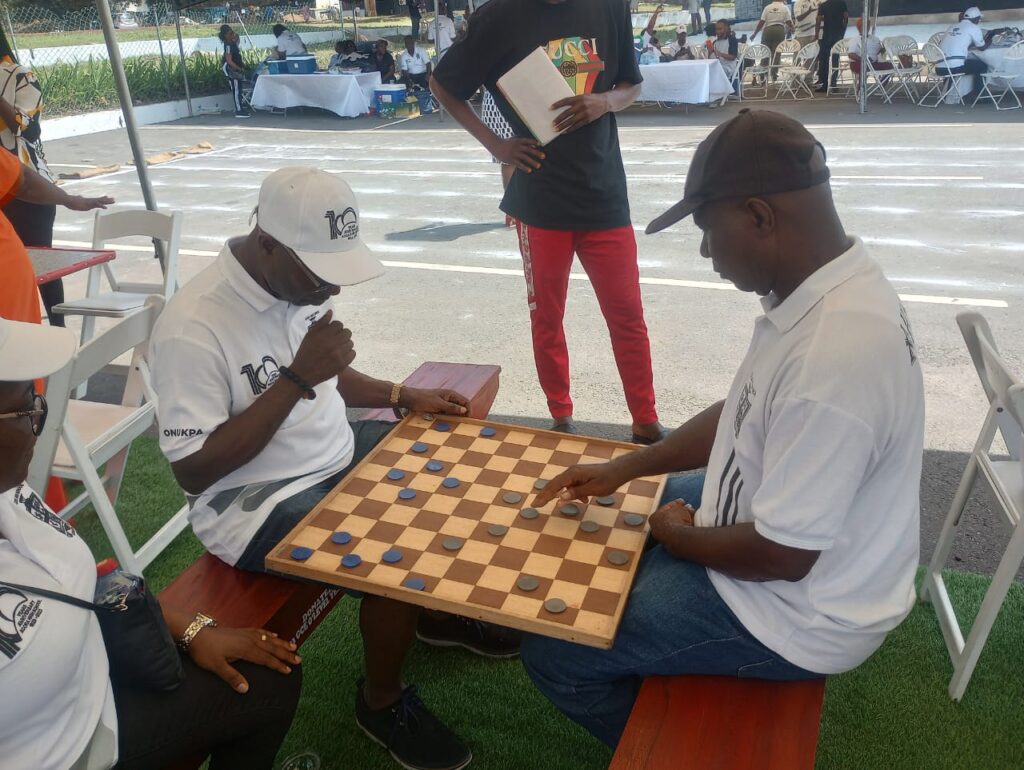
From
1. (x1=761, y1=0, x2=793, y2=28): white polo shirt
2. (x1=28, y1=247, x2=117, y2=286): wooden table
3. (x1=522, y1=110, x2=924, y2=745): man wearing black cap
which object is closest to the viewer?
(x1=522, y1=110, x2=924, y2=745): man wearing black cap

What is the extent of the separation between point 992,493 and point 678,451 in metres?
1.10

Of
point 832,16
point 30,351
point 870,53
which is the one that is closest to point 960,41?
point 870,53

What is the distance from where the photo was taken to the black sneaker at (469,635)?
9.05 ft

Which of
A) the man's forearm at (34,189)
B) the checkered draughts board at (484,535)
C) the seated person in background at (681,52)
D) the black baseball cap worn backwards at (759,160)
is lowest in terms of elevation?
the checkered draughts board at (484,535)

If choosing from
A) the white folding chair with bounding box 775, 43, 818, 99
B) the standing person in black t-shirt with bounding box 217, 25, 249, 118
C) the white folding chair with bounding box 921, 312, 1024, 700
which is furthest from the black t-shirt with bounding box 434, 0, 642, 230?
the standing person in black t-shirt with bounding box 217, 25, 249, 118

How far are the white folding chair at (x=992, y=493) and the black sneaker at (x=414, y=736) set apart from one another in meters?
1.50

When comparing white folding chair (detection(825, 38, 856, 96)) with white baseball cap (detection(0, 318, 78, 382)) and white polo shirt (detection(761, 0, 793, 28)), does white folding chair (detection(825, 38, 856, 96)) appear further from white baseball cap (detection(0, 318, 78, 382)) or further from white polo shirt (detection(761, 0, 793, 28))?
white baseball cap (detection(0, 318, 78, 382))

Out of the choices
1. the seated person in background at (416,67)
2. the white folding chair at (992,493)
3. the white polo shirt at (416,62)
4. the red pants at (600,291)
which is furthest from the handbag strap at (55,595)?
the white polo shirt at (416,62)

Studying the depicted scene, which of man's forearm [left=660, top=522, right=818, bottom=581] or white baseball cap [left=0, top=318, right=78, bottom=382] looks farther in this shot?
man's forearm [left=660, top=522, right=818, bottom=581]

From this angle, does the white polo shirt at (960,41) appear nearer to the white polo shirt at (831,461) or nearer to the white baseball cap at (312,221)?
the white polo shirt at (831,461)

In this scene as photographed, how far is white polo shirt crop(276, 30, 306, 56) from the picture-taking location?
58.5ft

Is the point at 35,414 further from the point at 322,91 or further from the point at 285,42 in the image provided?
the point at 285,42

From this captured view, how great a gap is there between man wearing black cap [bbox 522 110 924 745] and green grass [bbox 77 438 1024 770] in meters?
0.59

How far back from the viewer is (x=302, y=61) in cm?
1714
